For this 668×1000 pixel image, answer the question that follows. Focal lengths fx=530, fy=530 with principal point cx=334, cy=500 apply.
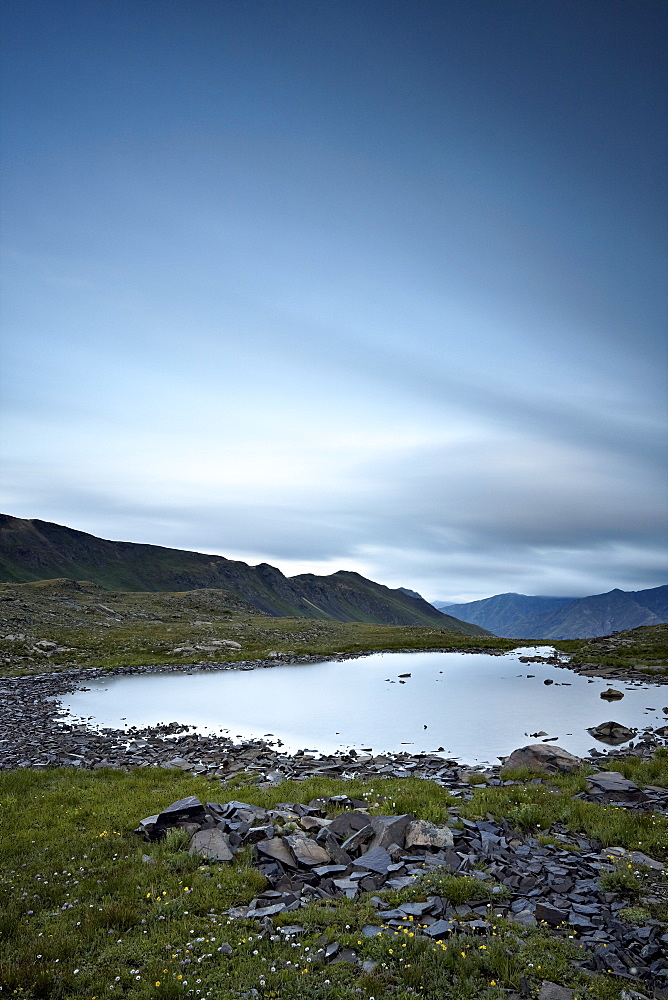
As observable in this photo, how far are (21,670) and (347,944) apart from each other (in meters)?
50.6

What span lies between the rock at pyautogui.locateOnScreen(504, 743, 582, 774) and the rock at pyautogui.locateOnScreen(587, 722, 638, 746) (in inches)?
283

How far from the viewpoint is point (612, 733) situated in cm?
2806

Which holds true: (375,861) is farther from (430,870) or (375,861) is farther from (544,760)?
(544,760)

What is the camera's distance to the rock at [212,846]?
12.8 meters

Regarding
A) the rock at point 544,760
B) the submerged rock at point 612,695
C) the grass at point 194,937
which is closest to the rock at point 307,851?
the grass at point 194,937

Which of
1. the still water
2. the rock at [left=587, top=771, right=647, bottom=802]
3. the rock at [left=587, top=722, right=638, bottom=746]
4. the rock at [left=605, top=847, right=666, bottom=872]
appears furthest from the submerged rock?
the rock at [left=605, top=847, right=666, bottom=872]

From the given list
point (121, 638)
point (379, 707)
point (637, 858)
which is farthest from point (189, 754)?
point (121, 638)

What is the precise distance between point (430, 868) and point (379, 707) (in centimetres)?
2619

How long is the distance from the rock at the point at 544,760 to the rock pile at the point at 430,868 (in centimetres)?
648

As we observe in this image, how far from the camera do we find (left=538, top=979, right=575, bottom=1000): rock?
7.91 m

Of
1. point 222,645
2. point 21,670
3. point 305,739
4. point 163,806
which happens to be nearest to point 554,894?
point 163,806

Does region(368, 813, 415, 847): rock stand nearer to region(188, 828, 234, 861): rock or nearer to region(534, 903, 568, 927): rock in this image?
region(188, 828, 234, 861): rock

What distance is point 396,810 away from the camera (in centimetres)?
1588

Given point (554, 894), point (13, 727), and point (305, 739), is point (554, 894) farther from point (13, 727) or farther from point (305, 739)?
point (13, 727)
